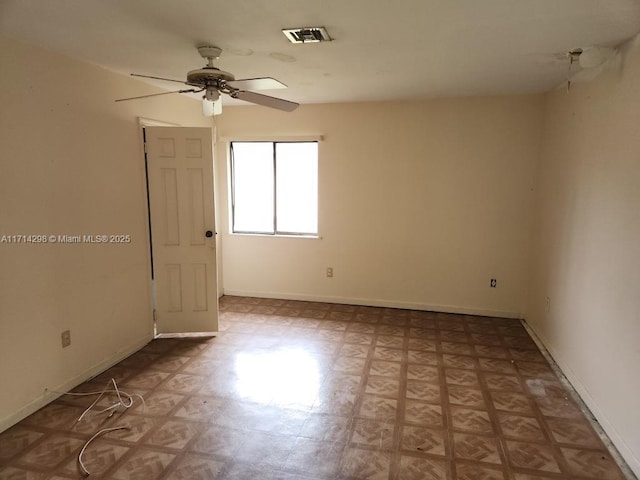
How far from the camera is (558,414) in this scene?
2.54 metres

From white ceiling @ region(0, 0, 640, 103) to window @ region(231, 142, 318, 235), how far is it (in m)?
1.43

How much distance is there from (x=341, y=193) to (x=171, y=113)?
199 centimetres

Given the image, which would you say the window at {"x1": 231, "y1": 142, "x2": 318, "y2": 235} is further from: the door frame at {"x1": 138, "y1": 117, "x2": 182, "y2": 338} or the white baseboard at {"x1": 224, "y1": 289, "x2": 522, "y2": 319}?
the door frame at {"x1": 138, "y1": 117, "x2": 182, "y2": 338}

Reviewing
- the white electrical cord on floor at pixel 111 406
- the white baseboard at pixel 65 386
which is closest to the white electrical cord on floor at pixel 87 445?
the white electrical cord on floor at pixel 111 406

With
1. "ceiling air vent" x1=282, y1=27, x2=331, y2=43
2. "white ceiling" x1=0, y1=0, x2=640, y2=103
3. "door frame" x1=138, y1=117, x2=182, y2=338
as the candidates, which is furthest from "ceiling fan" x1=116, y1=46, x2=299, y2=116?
"door frame" x1=138, y1=117, x2=182, y2=338

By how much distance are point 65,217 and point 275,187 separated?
2.46m

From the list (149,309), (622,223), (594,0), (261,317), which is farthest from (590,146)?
(149,309)

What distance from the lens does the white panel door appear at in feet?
11.6

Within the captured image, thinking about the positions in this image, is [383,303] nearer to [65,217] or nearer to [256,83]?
[256,83]

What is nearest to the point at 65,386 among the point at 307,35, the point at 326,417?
the point at 326,417

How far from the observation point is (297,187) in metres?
4.75

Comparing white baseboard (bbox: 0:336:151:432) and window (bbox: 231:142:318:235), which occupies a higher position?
window (bbox: 231:142:318:235)

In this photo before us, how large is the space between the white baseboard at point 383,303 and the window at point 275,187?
793 millimetres

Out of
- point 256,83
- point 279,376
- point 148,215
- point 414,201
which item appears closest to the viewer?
point 256,83
